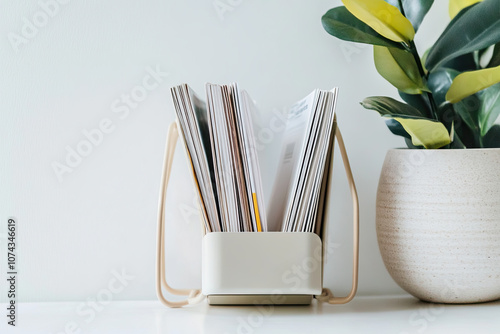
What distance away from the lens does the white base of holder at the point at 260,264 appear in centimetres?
68

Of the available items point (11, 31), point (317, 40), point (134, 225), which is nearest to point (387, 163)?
point (317, 40)

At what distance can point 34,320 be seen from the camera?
28.0 inches

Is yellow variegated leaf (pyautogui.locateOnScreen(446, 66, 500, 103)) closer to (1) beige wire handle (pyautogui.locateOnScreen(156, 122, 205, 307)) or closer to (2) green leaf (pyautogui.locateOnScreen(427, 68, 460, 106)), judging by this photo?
(2) green leaf (pyautogui.locateOnScreen(427, 68, 460, 106))

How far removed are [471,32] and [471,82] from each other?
0.24 ft

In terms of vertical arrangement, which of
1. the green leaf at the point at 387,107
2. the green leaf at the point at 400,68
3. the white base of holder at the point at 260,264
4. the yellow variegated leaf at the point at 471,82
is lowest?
the white base of holder at the point at 260,264

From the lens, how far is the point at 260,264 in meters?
0.68

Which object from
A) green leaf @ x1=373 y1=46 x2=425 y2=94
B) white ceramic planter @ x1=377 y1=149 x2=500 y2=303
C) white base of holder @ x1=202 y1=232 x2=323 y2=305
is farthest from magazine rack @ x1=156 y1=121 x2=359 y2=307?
green leaf @ x1=373 y1=46 x2=425 y2=94

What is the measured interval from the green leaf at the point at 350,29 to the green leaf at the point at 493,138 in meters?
0.21

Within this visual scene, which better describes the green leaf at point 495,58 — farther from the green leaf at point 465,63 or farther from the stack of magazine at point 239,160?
the stack of magazine at point 239,160

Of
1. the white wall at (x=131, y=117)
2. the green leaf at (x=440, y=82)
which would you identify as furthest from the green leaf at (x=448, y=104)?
the white wall at (x=131, y=117)

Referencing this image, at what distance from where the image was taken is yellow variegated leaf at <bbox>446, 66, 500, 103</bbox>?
698 millimetres

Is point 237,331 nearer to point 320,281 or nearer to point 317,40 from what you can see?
point 320,281

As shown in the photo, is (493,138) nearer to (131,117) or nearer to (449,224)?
(449,224)

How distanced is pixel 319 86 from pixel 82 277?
0.52m
